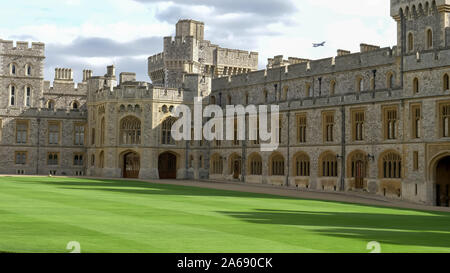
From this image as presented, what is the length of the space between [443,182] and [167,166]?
88.7ft

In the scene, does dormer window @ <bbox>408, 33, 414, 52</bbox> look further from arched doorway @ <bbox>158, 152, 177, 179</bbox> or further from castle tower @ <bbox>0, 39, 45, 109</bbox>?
castle tower @ <bbox>0, 39, 45, 109</bbox>

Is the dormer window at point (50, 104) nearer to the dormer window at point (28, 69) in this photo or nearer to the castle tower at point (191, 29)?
the dormer window at point (28, 69)

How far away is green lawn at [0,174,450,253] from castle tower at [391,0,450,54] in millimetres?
16199

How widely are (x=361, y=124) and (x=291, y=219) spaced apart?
22565mm

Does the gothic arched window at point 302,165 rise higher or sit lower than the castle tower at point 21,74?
lower

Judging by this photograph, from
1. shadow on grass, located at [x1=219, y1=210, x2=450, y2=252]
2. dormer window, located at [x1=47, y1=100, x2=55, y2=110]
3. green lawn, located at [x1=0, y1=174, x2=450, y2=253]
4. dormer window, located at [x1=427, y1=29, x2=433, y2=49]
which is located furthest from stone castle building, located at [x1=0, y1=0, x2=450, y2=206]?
green lawn, located at [x1=0, y1=174, x2=450, y2=253]

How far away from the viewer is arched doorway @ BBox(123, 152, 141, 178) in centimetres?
5272

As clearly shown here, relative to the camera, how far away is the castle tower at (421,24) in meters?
34.0

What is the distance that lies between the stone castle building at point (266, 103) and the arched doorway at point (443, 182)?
→ 72 millimetres

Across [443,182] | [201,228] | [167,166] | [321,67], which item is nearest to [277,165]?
[321,67]

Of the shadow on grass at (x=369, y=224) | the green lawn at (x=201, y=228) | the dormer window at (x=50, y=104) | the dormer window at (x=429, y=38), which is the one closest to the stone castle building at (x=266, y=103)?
the dormer window at (x=429, y=38)

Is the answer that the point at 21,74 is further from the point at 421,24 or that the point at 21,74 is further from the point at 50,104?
the point at 421,24

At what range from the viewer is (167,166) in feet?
177

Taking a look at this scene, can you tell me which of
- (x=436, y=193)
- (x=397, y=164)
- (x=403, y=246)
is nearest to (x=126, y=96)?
(x=397, y=164)
